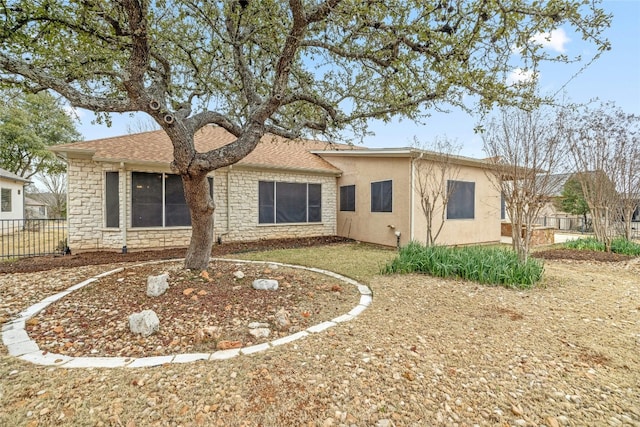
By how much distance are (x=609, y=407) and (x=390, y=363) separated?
1.51m

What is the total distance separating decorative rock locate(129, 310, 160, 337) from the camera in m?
3.05

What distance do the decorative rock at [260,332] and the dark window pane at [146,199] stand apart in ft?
23.1

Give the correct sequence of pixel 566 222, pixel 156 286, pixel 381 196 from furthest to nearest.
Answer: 1. pixel 566 222
2. pixel 381 196
3. pixel 156 286

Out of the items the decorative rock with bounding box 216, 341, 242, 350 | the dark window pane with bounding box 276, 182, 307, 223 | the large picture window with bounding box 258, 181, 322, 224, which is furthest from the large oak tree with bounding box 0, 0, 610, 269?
the dark window pane with bounding box 276, 182, 307, 223

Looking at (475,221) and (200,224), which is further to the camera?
(475,221)

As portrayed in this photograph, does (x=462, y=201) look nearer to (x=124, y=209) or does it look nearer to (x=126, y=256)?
(x=126, y=256)

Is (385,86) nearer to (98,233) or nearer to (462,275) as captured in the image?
(462,275)

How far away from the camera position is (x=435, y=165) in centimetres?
930

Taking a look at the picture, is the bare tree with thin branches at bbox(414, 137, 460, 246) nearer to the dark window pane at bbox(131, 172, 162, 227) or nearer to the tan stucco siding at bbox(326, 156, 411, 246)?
the tan stucco siding at bbox(326, 156, 411, 246)

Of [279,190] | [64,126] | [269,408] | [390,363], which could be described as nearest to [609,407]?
[390,363]

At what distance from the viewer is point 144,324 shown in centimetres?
308

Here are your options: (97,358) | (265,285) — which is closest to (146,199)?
(265,285)

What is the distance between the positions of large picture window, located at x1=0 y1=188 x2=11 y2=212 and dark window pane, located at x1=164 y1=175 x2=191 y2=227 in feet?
48.3

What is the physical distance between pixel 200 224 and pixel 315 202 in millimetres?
6936
